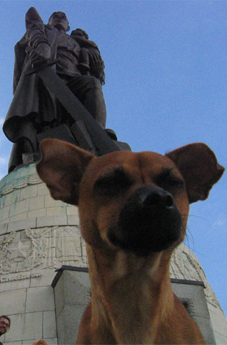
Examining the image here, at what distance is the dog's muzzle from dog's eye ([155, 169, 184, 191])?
263mm

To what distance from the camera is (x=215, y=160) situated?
2.38m

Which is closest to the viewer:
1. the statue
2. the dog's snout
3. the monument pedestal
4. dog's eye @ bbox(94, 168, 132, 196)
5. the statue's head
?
the dog's snout

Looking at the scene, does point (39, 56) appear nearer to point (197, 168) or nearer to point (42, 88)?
point (42, 88)

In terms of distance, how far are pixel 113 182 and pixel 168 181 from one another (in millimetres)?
353

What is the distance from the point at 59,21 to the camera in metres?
13.4

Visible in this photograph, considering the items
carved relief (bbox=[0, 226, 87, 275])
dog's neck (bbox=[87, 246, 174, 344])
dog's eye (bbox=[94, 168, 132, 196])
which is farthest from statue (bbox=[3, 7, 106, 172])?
dog's neck (bbox=[87, 246, 174, 344])

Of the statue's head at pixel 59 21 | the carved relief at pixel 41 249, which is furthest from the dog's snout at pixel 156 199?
the statue's head at pixel 59 21

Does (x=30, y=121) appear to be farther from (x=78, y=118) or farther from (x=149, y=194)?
(x=149, y=194)

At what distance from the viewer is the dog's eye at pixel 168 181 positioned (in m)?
2.14

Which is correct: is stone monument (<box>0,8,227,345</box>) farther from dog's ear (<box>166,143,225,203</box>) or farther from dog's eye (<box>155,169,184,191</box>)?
dog's eye (<box>155,169,184,191</box>)

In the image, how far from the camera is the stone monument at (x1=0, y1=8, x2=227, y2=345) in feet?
16.2

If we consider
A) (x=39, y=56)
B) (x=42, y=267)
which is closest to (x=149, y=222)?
(x=42, y=267)

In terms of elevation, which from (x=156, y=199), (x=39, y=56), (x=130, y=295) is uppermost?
(x=39, y=56)

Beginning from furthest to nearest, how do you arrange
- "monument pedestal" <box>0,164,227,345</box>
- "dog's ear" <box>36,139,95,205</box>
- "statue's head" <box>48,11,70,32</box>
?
1. "statue's head" <box>48,11,70,32</box>
2. "monument pedestal" <box>0,164,227,345</box>
3. "dog's ear" <box>36,139,95,205</box>
